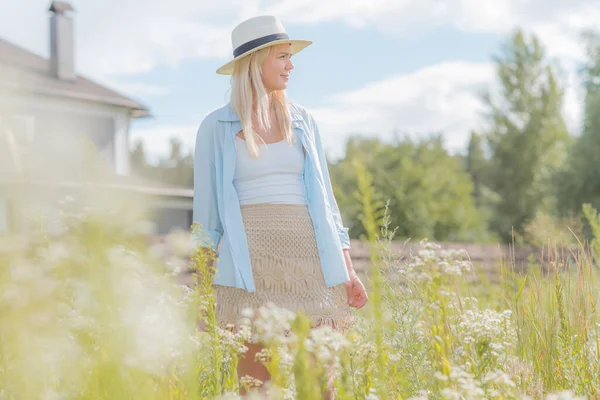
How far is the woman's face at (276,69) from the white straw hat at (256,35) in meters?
0.05

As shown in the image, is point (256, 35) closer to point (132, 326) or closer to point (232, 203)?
point (232, 203)

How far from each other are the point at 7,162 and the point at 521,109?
3381cm

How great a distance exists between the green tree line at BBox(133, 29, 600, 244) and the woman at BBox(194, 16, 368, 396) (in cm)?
535

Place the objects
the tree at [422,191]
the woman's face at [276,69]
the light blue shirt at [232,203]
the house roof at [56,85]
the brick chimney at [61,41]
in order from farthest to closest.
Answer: the brick chimney at [61,41] → the house roof at [56,85] → the tree at [422,191] → the woman's face at [276,69] → the light blue shirt at [232,203]

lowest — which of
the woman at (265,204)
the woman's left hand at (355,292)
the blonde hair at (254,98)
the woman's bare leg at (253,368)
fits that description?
the woman's bare leg at (253,368)

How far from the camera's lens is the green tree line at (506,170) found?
1788 cm

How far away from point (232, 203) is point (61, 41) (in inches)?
780

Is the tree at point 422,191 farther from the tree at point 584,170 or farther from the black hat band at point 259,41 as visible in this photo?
the black hat band at point 259,41

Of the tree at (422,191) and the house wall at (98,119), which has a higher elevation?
the house wall at (98,119)

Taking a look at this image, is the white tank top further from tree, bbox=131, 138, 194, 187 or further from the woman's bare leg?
tree, bbox=131, 138, 194, 187

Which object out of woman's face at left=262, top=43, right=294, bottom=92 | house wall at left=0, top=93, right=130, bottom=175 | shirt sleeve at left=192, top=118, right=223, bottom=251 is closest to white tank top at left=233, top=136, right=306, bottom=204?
shirt sleeve at left=192, top=118, right=223, bottom=251

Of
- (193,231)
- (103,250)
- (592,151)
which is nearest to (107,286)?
(103,250)

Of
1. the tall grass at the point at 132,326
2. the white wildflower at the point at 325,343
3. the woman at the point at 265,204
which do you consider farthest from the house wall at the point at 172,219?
the white wildflower at the point at 325,343

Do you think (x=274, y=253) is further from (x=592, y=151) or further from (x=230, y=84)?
(x=592, y=151)
